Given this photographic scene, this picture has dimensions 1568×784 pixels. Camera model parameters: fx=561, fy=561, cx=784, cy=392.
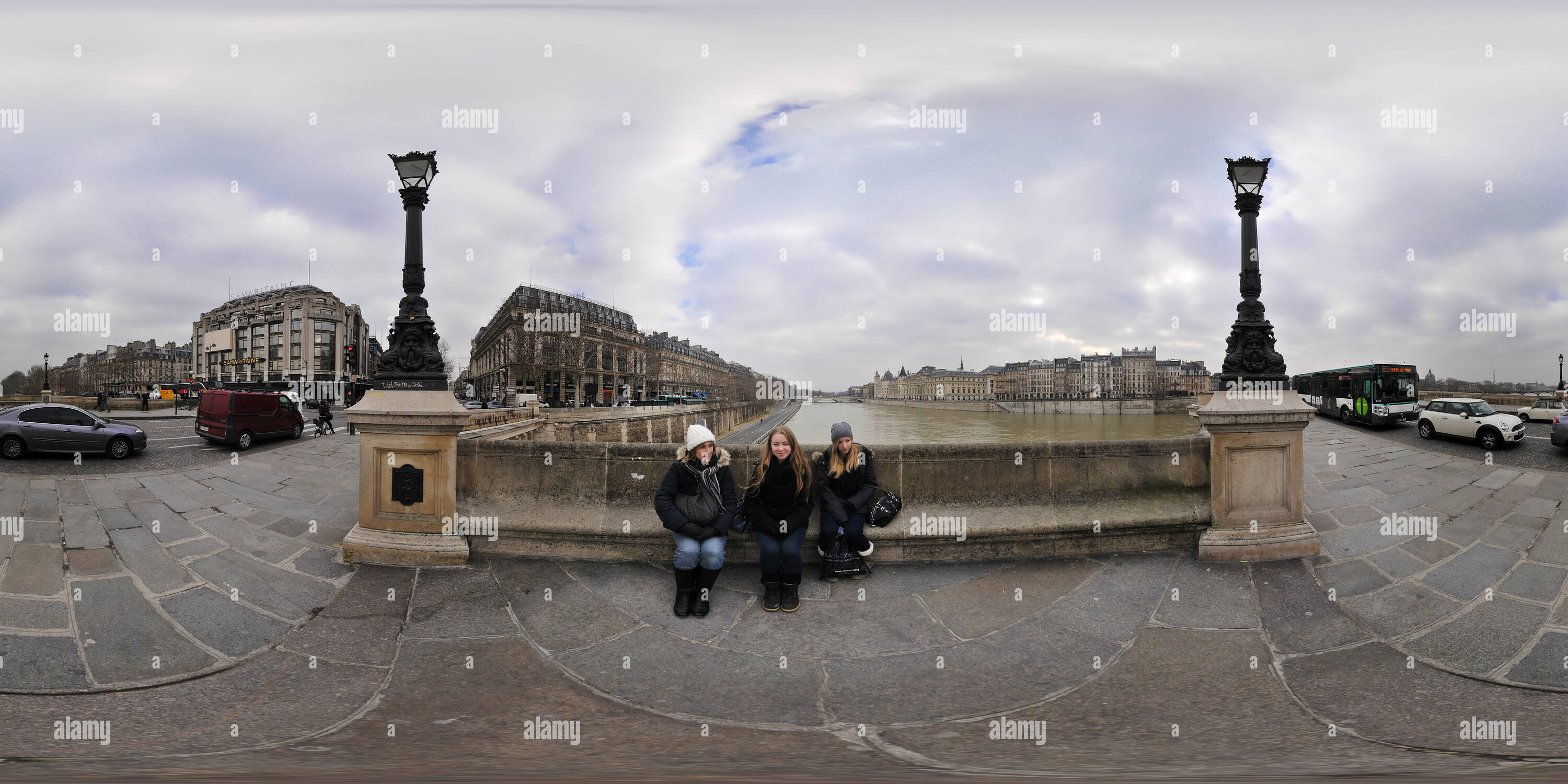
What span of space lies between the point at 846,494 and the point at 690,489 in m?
1.52

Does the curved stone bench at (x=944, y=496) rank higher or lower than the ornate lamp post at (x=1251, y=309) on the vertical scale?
lower

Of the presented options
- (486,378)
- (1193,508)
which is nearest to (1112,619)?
(1193,508)

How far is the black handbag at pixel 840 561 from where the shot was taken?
5465 millimetres

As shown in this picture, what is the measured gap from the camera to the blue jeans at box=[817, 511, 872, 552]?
17.9ft

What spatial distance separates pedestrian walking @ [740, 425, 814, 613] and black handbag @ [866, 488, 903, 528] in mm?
689

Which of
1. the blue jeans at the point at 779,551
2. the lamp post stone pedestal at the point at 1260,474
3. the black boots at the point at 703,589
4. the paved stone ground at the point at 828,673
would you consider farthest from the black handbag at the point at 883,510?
the lamp post stone pedestal at the point at 1260,474

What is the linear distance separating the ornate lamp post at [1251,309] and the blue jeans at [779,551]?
5367 mm

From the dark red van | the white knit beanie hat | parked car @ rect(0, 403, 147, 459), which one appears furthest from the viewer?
the dark red van

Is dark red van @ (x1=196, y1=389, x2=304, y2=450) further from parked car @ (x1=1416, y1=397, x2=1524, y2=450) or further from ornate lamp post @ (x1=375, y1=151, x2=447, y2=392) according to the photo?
parked car @ (x1=1416, y1=397, x2=1524, y2=450)

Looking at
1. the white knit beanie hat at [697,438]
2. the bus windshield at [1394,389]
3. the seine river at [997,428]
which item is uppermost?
the bus windshield at [1394,389]

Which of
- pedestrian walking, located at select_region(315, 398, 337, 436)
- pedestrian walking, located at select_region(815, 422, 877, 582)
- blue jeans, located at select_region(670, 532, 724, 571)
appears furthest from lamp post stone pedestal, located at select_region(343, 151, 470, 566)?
pedestrian walking, located at select_region(315, 398, 337, 436)

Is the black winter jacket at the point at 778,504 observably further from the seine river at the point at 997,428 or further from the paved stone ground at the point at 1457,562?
the seine river at the point at 997,428

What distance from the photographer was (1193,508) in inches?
254

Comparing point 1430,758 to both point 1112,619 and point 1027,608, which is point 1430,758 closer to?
point 1112,619
